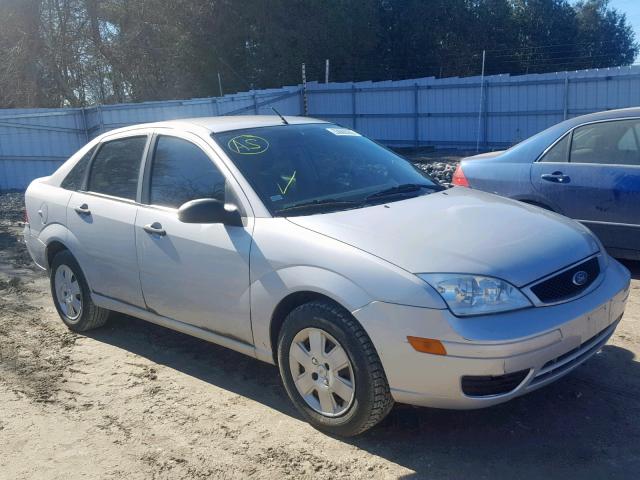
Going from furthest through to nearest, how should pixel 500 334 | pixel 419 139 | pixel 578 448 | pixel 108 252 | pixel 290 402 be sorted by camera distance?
pixel 419 139 → pixel 108 252 → pixel 290 402 → pixel 578 448 → pixel 500 334

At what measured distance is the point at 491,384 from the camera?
3.40 metres

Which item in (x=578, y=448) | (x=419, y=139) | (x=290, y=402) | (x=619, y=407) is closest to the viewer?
(x=578, y=448)

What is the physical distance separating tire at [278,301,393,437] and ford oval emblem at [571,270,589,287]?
1.15 meters

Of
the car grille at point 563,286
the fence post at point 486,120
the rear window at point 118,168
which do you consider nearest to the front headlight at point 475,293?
the car grille at point 563,286

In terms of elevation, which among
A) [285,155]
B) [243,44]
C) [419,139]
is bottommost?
[419,139]

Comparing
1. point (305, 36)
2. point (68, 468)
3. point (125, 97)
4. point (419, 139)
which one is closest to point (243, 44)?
point (305, 36)

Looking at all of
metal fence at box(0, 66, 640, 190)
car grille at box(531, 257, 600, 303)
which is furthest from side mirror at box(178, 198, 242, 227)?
metal fence at box(0, 66, 640, 190)

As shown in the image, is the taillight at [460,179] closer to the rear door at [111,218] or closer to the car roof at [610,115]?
the car roof at [610,115]

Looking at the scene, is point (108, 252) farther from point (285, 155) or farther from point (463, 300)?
point (463, 300)

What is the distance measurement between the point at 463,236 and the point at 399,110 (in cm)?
2038

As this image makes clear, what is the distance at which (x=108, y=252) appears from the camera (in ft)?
16.9

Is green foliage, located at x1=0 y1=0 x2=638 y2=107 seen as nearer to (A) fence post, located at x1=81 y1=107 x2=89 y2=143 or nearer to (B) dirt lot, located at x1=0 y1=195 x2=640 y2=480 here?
(A) fence post, located at x1=81 y1=107 x2=89 y2=143

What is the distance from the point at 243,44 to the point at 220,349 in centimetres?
2951

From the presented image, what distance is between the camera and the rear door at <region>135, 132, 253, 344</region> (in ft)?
13.8
